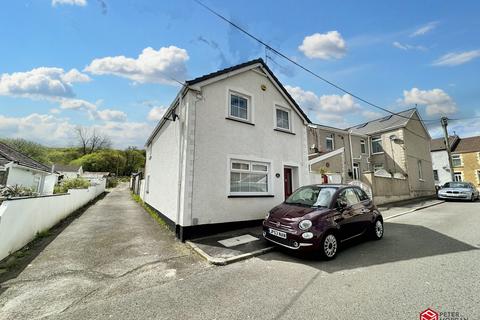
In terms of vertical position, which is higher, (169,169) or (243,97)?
(243,97)

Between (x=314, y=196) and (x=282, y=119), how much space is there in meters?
5.29

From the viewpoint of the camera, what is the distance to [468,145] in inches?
1277

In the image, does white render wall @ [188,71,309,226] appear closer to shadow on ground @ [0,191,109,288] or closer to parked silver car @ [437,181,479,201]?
shadow on ground @ [0,191,109,288]

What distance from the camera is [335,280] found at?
13.6 ft

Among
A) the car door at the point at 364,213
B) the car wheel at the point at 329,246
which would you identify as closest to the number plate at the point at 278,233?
the car wheel at the point at 329,246

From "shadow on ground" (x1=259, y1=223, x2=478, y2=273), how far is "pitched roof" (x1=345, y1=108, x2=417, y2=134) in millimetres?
19448

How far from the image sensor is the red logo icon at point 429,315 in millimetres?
2947

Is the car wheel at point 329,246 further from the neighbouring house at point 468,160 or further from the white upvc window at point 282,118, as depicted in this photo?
the neighbouring house at point 468,160

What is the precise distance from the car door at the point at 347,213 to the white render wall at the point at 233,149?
11.2 feet

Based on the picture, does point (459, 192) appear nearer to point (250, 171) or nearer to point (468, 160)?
point (250, 171)

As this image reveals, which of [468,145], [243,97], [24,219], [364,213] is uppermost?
[468,145]

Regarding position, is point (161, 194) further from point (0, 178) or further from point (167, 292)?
point (0, 178)

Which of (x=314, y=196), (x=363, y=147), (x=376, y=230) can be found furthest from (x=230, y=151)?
(x=363, y=147)

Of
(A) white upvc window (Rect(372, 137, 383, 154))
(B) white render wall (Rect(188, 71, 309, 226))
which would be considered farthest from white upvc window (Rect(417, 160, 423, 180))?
(B) white render wall (Rect(188, 71, 309, 226))
